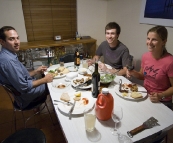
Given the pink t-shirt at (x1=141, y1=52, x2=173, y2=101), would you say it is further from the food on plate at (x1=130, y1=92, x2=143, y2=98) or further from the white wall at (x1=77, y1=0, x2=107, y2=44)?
the white wall at (x1=77, y1=0, x2=107, y2=44)

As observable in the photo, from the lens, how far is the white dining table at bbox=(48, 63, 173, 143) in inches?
32.2

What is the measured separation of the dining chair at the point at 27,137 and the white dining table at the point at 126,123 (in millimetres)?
279

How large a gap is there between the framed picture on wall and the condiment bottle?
160 cm

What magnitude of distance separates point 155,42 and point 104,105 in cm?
83

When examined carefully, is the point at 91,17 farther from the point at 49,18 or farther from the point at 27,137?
the point at 27,137

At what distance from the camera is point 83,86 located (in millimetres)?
1328

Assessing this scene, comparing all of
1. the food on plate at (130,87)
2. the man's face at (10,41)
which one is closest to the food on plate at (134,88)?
the food on plate at (130,87)

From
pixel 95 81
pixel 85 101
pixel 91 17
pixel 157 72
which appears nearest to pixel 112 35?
pixel 157 72

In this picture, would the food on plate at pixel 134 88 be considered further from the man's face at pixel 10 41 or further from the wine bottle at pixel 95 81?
the man's face at pixel 10 41

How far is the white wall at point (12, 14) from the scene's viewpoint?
8.31 ft

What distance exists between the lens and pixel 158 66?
132 centimetres

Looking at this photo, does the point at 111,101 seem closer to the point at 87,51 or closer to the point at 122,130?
the point at 122,130

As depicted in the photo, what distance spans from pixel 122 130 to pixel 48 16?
274cm

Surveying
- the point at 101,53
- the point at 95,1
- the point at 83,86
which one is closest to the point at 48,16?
the point at 95,1
